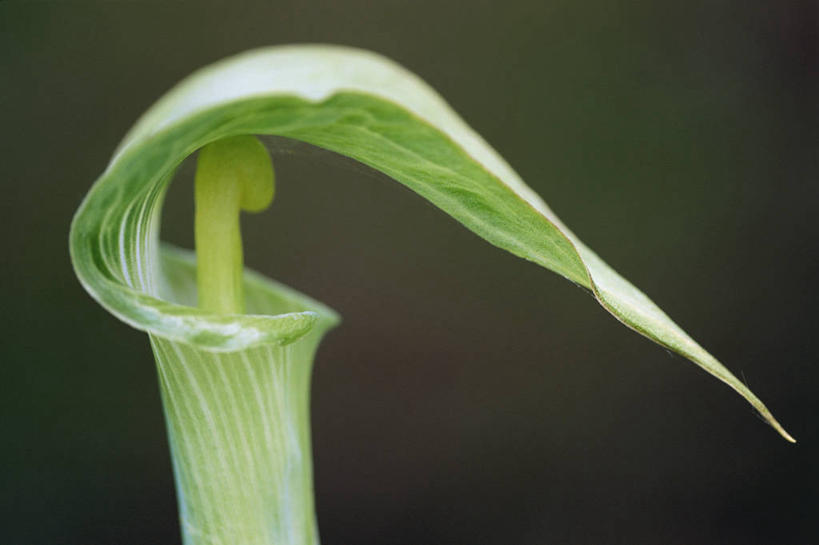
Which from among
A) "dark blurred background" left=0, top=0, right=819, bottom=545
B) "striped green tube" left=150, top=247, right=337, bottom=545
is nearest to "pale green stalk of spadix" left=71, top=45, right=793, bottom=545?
"striped green tube" left=150, top=247, right=337, bottom=545

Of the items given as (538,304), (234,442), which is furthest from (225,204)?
(538,304)

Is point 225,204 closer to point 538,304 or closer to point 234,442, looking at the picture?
point 234,442

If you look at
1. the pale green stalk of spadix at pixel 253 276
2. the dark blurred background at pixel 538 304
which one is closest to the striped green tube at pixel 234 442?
the pale green stalk of spadix at pixel 253 276

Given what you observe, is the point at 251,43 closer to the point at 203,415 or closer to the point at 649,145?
the point at 649,145

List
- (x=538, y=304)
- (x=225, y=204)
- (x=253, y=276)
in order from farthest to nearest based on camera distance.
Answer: (x=538, y=304)
(x=253, y=276)
(x=225, y=204)

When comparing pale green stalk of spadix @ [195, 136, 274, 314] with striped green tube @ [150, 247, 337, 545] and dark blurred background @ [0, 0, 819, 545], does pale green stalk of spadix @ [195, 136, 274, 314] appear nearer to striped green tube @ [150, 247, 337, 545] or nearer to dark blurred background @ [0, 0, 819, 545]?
striped green tube @ [150, 247, 337, 545]

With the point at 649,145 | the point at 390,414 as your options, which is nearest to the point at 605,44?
the point at 649,145

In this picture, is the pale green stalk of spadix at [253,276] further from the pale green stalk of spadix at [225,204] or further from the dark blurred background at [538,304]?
the dark blurred background at [538,304]
